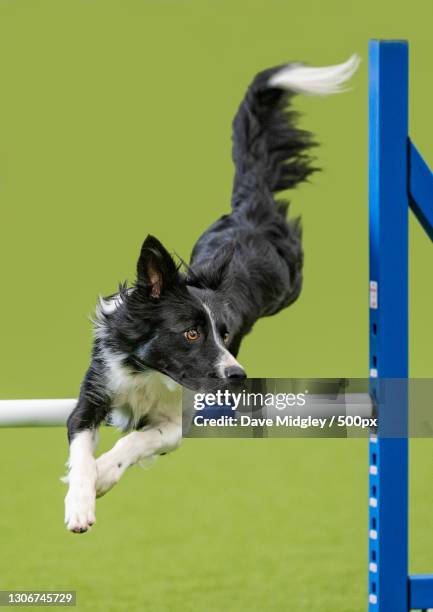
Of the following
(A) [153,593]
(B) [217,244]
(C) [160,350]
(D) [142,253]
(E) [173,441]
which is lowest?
(A) [153,593]

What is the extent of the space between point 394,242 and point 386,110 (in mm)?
435

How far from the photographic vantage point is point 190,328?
4.21 m

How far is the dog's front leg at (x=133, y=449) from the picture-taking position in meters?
4.05

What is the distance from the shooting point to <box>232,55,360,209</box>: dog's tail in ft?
19.6

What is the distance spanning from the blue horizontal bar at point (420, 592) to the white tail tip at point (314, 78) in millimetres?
2563

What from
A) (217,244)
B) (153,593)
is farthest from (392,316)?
(153,593)

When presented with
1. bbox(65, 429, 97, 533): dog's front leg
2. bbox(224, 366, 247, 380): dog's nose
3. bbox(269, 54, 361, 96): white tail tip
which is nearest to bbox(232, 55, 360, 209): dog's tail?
bbox(269, 54, 361, 96): white tail tip

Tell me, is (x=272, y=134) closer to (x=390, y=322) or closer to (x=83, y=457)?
(x=390, y=322)

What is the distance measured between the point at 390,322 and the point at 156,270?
0.83 metres

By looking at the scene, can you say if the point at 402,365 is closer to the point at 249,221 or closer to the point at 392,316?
the point at 392,316

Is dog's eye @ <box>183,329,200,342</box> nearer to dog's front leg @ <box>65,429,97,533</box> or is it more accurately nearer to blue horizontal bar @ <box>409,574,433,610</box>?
dog's front leg @ <box>65,429,97,533</box>

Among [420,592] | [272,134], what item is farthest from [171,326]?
[272,134]

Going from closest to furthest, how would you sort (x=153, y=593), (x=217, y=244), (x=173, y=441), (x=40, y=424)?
(x=40, y=424), (x=173, y=441), (x=217, y=244), (x=153, y=593)

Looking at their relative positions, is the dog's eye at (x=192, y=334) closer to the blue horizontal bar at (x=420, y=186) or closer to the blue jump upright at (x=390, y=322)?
the blue jump upright at (x=390, y=322)
